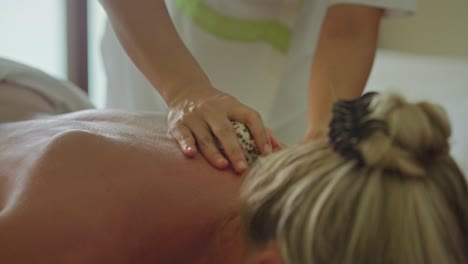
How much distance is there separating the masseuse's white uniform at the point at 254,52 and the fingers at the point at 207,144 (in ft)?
1.51

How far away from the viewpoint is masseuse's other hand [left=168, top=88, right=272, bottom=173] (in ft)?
2.69

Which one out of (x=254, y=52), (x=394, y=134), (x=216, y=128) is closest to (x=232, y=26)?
(x=254, y=52)


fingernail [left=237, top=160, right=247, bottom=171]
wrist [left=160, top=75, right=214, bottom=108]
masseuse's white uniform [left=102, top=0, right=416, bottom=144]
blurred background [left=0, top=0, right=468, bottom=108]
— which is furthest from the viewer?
blurred background [left=0, top=0, right=468, bottom=108]

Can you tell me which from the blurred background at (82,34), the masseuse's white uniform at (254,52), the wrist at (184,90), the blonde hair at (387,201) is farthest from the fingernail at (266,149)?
the blurred background at (82,34)

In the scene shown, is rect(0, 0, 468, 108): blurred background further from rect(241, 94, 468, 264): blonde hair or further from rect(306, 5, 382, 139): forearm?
rect(241, 94, 468, 264): blonde hair

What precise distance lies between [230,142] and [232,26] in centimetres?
51

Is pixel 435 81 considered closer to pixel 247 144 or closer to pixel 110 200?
pixel 247 144

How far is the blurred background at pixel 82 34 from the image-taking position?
1.82 meters

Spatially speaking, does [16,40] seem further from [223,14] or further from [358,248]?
[358,248]

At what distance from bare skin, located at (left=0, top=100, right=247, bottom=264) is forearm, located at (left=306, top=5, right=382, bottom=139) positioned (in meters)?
0.36

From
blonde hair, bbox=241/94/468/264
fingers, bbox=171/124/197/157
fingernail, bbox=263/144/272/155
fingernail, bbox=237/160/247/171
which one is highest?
blonde hair, bbox=241/94/468/264

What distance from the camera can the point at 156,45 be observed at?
1.03 m

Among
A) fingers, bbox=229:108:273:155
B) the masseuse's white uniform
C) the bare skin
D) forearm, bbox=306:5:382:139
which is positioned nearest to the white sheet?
forearm, bbox=306:5:382:139

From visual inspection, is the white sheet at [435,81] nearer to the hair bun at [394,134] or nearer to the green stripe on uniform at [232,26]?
the green stripe on uniform at [232,26]
